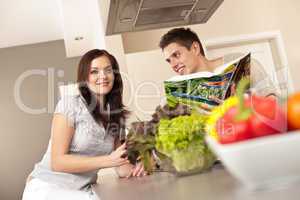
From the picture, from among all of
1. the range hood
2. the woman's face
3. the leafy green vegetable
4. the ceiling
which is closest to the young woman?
the woman's face

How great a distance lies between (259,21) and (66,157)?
7.47 feet

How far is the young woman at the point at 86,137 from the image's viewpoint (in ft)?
→ 4.38

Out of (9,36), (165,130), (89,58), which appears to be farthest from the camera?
(9,36)

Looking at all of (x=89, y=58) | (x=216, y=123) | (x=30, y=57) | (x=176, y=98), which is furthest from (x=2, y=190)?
(x=216, y=123)

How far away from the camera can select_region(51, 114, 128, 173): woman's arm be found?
1289mm

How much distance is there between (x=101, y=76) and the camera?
1633mm

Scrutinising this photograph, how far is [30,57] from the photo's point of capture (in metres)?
4.64

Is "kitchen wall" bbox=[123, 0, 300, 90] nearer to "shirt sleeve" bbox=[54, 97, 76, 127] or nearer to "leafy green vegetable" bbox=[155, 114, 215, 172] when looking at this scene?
"shirt sleeve" bbox=[54, 97, 76, 127]

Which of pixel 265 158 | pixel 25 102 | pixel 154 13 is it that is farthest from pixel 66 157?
pixel 25 102

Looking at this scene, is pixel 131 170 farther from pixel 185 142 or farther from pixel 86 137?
pixel 185 142

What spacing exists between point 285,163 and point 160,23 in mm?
1495

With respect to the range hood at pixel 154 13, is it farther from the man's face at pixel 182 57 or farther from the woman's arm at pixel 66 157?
the woman's arm at pixel 66 157

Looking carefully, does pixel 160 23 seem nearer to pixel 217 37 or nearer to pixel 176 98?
pixel 176 98

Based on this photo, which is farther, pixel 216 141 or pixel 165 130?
pixel 165 130
